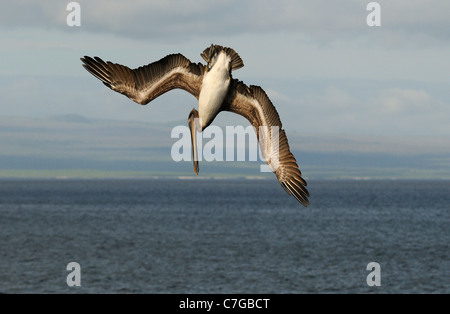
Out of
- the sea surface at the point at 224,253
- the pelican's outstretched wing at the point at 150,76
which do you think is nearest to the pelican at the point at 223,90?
the pelican's outstretched wing at the point at 150,76

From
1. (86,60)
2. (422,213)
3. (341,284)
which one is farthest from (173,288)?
(422,213)

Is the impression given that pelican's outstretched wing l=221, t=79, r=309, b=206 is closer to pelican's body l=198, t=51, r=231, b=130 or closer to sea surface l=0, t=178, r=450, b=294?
pelican's body l=198, t=51, r=231, b=130

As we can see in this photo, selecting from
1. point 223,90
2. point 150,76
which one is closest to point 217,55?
point 223,90

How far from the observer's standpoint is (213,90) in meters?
9.57

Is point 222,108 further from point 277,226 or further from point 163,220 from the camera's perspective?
point 163,220

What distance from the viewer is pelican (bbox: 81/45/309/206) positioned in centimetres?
1001

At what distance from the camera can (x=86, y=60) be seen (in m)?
11.9

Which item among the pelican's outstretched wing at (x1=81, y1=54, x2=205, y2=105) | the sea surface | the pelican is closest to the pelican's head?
the pelican

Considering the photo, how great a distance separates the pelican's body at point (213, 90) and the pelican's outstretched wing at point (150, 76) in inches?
24.4

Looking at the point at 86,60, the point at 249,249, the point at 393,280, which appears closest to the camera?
the point at 86,60

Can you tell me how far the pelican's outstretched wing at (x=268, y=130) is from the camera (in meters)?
10.6

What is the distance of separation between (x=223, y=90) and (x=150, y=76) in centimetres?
210

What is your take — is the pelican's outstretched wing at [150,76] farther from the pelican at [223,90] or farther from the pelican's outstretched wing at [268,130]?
the pelican's outstretched wing at [268,130]

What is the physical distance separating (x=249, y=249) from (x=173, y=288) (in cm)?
3279
